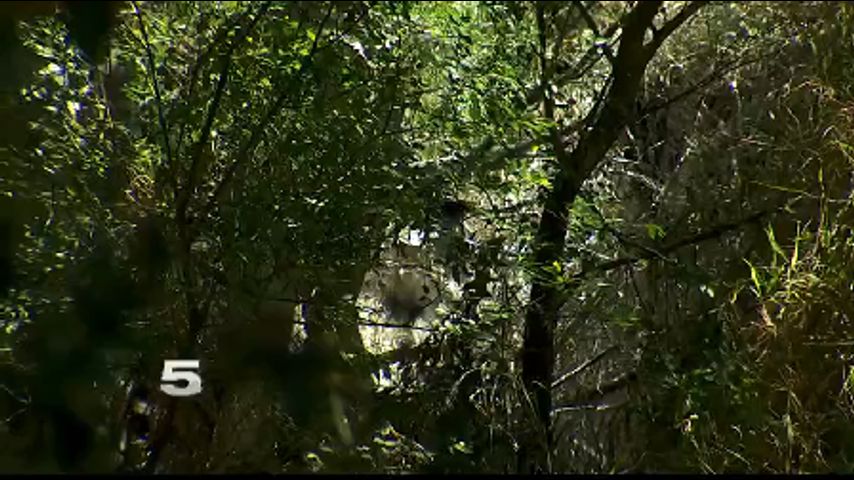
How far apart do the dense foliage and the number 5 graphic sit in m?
0.03

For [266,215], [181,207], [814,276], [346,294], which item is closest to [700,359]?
[814,276]

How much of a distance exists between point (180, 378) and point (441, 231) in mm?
781

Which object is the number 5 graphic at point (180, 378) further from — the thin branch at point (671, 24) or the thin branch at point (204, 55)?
the thin branch at point (671, 24)

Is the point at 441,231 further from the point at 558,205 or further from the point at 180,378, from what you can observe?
the point at 180,378

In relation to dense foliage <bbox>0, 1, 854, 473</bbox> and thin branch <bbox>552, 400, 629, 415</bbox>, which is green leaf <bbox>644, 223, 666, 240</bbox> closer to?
dense foliage <bbox>0, 1, 854, 473</bbox>

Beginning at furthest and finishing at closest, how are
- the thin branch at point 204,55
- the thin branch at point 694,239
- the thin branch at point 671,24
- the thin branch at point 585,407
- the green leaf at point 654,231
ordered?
the thin branch at point 585,407 → the thin branch at point 694,239 → the green leaf at point 654,231 → the thin branch at point 671,24 → the thin branch at point 204,55

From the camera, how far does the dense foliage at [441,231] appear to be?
1.69 m

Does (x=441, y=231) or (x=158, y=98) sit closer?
(x=158, y=98)

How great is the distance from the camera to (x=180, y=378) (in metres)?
1.76

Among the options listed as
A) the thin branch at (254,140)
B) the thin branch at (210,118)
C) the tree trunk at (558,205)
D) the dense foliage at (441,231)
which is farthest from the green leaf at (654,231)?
the thin branch at (210,118)

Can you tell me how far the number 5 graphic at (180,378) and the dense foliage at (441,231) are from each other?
0.09 ft

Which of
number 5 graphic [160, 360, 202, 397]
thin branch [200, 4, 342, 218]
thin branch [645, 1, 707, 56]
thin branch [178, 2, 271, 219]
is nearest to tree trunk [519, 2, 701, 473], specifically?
thin branch [645, 1, 707, 56]

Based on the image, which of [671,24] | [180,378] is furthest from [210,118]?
[671,24]

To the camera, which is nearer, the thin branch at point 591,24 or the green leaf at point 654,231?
the thin branch at point 591,24
